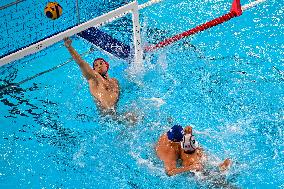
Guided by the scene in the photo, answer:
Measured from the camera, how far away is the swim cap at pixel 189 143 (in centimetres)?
557

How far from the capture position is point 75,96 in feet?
25.2

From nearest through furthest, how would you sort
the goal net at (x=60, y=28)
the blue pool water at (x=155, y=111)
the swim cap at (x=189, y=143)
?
the swim cap at (x=189, y=143), the blue pool water at (x=155, y=111), the goal net at (x=60, y=28)

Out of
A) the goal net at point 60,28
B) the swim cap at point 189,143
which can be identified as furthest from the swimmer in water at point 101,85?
the swim cap at point 189,143

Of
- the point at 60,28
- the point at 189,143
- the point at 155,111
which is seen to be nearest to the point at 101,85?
the point at 155,111

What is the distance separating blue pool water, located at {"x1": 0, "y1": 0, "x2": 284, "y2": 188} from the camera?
6.55 metres

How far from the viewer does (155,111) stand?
7.29 metres

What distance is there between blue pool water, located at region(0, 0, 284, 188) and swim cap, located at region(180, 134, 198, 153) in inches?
27.9

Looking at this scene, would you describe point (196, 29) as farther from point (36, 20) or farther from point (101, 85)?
point (36, 20)

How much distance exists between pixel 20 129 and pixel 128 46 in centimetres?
251

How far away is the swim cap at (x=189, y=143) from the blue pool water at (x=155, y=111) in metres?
0.71

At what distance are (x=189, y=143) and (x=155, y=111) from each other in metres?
1.73

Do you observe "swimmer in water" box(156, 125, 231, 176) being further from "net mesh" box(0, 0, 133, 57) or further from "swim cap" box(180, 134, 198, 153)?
"net mesh" box(0, 0, 133, 57)

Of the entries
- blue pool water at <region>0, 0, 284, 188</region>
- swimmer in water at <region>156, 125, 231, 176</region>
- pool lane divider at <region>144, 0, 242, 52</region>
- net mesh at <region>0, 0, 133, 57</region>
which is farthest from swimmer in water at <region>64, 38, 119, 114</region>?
net mesh at <region>0, 0, 133, 57</region>

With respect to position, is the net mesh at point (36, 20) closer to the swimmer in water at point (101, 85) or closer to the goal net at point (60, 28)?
the goal net at point (60, 28)
